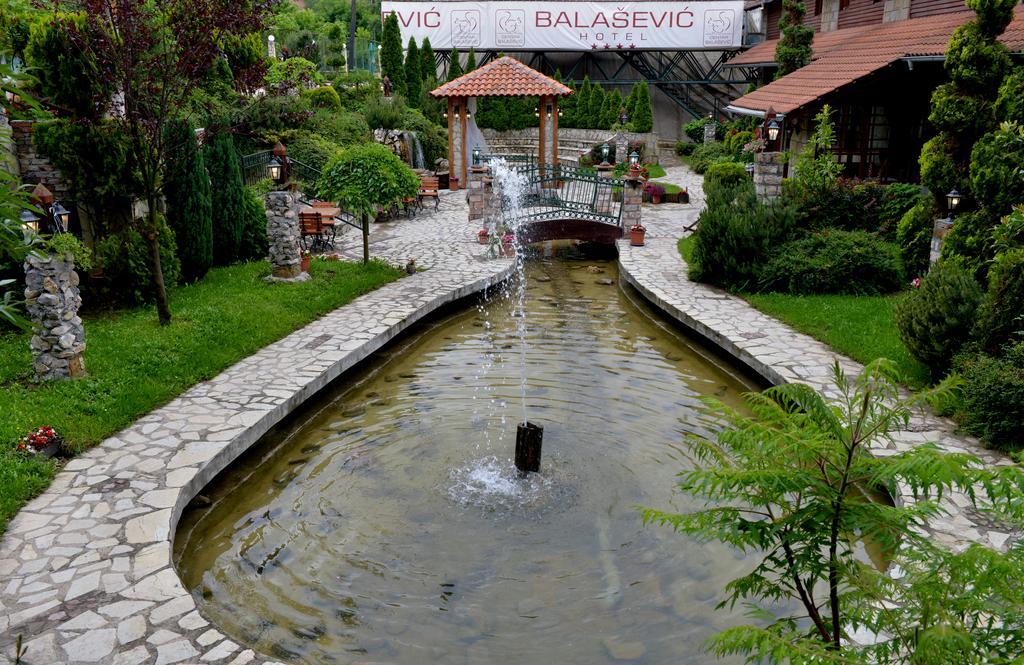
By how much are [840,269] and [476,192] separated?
9.37m

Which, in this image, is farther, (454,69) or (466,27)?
(466,27)

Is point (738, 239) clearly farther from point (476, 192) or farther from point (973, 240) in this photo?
point (476, 192)

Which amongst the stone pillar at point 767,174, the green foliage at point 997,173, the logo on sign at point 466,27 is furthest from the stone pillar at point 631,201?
the logo on sign at point 466,27

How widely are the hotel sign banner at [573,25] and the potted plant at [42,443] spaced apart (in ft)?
97.9

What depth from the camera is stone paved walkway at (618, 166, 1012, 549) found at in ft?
20.5

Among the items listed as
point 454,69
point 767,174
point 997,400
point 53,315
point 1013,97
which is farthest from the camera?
point 454,69

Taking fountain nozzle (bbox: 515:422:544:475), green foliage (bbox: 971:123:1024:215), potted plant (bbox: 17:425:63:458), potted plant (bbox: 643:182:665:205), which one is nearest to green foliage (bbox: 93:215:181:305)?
potted plant (bbox: 17:425:63:458)

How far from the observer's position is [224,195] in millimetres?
13719

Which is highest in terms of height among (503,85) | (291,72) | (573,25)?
(573,25)

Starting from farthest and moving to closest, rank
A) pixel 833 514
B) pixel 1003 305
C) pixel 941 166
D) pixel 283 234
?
pixel 283 234 → pixel 941 166 → pixel 1003 305 → pixel 833 514

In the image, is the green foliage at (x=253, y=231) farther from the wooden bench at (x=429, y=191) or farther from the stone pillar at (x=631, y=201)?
the stone pillar at (x=631, y=201)

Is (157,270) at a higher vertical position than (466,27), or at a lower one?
lower

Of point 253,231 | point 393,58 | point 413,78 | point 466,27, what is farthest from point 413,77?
point 253,231

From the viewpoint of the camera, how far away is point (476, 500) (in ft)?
24.0
